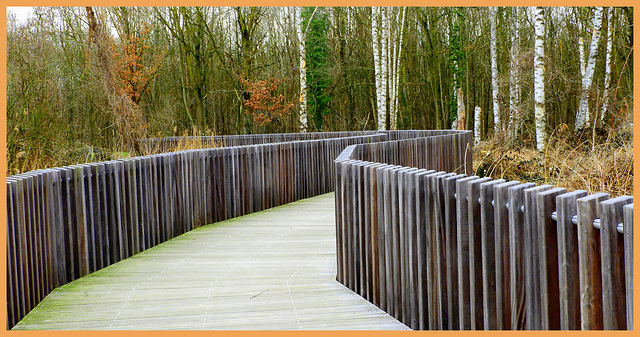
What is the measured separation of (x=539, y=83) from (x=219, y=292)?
11787mm

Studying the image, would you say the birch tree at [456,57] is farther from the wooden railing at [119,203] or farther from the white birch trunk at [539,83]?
the wooden railing at [119,203]

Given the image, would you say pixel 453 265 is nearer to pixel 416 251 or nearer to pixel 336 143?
pixel 416 251

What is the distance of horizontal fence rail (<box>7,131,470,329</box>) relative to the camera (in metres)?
4.73

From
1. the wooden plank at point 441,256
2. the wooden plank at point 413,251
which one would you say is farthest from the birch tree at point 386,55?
the wooden plank at point 441,256

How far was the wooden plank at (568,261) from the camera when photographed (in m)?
2.74

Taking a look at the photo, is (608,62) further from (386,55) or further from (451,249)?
(451,249)

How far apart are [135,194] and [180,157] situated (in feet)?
3.52

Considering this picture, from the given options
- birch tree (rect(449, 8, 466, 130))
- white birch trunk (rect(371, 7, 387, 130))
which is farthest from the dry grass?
birch tree (rect(449, 8, 466, 130))

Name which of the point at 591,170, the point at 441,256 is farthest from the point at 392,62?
the point at 441,256

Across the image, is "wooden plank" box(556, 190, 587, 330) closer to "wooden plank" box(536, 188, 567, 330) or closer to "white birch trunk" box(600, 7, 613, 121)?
"wooden plank" box(536, 188, 567, 330)

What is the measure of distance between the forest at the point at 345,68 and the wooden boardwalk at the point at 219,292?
9.92 m

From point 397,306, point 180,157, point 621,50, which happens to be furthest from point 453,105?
point 397,306

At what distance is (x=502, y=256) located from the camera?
3.20m

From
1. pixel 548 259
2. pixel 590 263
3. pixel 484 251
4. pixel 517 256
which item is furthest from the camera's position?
pixel 484 251
